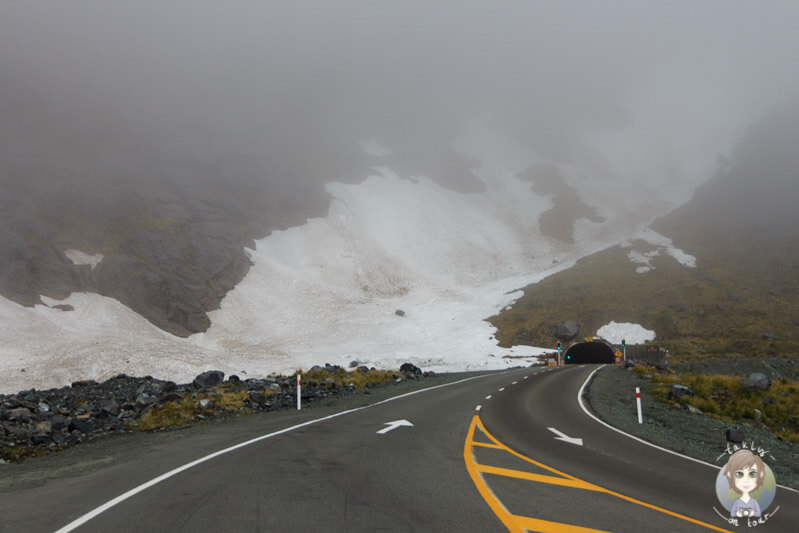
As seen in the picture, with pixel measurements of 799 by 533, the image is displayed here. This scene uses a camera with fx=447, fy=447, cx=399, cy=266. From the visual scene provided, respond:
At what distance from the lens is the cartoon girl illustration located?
5.06m

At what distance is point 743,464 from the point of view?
5.11 m

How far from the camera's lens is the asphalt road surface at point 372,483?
4.77 meters

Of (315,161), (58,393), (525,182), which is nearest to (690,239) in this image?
(525,182)

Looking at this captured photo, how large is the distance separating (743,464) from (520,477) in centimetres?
273

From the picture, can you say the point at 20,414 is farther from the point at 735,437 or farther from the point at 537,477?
the point at 735,437

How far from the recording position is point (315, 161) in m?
78.7

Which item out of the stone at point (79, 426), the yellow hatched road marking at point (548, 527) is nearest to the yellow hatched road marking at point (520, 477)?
the yellow hatched road marking at point (548, 527)

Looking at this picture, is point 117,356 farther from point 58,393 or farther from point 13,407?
point 13,407

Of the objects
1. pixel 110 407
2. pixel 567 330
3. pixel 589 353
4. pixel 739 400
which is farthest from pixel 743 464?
pixel 589 353

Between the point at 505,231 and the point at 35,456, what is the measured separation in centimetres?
6938

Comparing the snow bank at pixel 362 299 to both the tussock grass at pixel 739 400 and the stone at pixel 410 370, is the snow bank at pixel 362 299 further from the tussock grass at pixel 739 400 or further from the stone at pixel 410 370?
the tussock grass at pixel 739 400

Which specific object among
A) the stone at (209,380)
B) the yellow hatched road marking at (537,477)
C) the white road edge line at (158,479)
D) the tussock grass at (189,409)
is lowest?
the yellow hatched road marking at (537,477)

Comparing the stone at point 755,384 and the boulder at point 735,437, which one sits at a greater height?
the boulder at point 735,437

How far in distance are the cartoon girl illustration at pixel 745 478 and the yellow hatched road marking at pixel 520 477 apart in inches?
27.4
